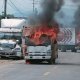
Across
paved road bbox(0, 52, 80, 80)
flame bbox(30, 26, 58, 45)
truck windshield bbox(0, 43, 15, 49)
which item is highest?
flame bbox(30, 26, 58, 45)

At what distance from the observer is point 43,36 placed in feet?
115

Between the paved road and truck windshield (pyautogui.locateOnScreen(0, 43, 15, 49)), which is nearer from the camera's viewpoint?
the paved road

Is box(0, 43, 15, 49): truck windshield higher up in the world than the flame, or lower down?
lower down

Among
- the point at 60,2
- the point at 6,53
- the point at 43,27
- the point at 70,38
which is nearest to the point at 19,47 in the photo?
the point at 6,53

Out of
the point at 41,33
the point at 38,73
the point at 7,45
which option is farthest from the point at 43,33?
the point at 38,73

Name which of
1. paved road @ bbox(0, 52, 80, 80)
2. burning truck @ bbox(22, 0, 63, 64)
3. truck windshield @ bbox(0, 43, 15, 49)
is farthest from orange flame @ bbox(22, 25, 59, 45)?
Result: truck windshield @ bbox(0, 43, 15, 49)

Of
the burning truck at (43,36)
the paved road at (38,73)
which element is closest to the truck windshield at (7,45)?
the burning truck at (43,36)

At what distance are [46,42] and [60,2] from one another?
357 centimetres

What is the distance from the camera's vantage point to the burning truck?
34250 mm

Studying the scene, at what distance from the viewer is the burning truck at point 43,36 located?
3425cm

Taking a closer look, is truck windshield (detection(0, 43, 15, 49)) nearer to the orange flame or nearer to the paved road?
the orange flame

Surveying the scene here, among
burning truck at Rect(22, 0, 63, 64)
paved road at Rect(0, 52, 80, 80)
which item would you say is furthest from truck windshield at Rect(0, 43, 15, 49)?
paved road at Rect(0, 52, 80, 80)

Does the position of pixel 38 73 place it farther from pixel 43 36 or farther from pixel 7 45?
pixel 7 45

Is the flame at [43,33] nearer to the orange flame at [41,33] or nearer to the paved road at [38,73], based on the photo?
the orange flame at [41,33]
